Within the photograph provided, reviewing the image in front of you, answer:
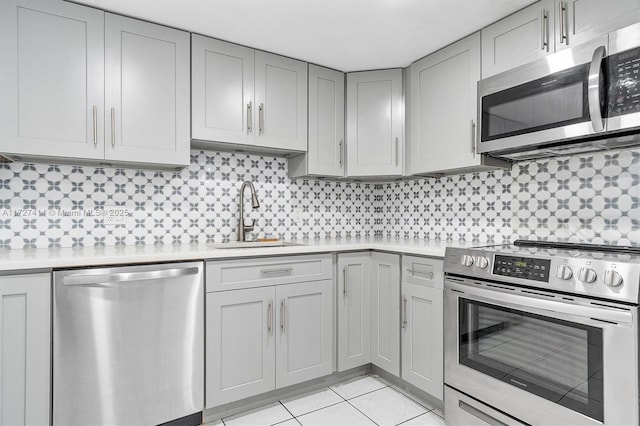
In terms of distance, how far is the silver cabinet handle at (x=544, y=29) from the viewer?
1.77m

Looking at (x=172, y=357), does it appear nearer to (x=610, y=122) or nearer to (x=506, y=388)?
(x=506, y=388)

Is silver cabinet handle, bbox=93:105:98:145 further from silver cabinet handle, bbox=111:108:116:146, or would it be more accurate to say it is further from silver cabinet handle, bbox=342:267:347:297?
silver cabinet handle, bbox=342:267:347:297

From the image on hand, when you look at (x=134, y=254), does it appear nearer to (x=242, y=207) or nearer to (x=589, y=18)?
(x=242, y=207)

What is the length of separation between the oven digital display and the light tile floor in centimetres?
97

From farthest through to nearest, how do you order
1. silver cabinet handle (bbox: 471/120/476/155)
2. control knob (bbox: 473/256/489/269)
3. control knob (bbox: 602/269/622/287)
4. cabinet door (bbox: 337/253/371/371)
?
1. cabinet door (bbox: 337/253/371/371)
2. silver cabinet handle (bbox: 471/120/476/155)
3. control knob (bbox: 473/256/489/269)
4. control knob (bbox: 602/269/622/287)

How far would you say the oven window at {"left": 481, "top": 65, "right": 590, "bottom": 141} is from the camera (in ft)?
5.16

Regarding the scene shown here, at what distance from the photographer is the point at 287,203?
283 centimetres

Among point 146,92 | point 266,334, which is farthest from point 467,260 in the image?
point 146,92

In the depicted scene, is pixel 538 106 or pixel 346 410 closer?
pixel 538 106

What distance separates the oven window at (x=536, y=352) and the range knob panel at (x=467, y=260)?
0.19 metres

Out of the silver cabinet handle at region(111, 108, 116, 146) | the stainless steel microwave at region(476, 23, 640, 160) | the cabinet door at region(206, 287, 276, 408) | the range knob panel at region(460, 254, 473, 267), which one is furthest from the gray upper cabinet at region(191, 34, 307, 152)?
the range knob panel at region(460, 254, 473, 267)

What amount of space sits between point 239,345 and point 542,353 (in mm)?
1510

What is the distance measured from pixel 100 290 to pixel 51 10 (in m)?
1.45

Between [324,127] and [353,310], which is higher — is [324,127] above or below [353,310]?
above
